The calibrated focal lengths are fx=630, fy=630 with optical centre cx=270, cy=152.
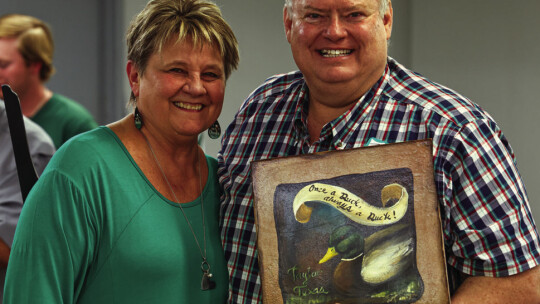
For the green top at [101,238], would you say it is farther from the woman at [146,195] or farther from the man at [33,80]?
the man at [33,80]

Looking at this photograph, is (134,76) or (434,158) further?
(134,76)

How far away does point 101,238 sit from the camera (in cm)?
143

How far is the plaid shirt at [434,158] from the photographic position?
4.35ft

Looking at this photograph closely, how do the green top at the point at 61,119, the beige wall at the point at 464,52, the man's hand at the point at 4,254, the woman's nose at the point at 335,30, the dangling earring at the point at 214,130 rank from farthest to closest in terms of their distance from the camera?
the beige wall at the point at 464,52, the green top at the point at 61,119, the man's hand at the point at 4,254, the dangling earring at the point at 214,130, the woman's nose at the point at 335,30

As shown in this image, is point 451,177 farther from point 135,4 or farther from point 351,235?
point 135,4

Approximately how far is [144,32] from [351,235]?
2.30ft

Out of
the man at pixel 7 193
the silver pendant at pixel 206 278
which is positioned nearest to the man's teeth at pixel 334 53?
the silver pendant at pixel 206 278

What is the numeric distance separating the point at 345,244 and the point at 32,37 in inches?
86.9

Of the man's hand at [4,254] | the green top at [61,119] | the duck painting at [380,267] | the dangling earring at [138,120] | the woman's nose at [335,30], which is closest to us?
the duck painting at [380,267]

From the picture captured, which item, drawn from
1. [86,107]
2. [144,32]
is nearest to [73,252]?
[144,32]

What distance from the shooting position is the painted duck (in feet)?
4.17

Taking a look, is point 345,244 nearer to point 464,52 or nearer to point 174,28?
point 174,28

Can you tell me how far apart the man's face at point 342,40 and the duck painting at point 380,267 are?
0.41m

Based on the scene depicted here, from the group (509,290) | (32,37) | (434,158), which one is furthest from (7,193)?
(509,290)
